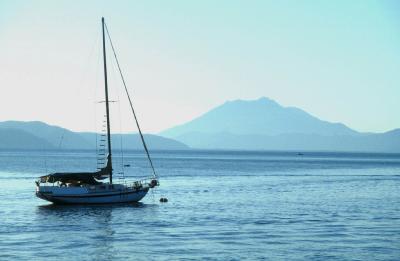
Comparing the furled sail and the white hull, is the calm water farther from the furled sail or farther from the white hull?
the furled sail

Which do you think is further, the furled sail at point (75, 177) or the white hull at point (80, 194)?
the furled sail at point (75, 177)

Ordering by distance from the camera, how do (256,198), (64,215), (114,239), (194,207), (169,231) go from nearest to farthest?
(114,239) < (169,231) < (64,215) < (194,207) < (256,198)

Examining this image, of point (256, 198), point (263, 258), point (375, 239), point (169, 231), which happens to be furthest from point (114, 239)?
point (256, 198)

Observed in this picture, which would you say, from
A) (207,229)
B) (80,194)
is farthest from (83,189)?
(207,229)

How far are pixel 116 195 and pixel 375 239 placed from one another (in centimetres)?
3124

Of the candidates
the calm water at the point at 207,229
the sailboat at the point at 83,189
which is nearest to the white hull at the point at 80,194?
the sailboat at the point at 83,189

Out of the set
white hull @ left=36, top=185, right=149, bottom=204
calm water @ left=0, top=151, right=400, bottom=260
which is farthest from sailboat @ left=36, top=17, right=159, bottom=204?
calm water @ left=0, top=151, right=400, bottom=260

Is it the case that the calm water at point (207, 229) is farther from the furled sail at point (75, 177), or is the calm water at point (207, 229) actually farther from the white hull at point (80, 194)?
the furled sail at point (75, 177)

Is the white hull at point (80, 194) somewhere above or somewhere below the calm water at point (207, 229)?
above

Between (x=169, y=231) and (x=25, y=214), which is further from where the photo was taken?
(x=25, y=214)

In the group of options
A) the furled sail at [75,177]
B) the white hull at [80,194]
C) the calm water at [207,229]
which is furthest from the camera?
the furled sail at [75,177]

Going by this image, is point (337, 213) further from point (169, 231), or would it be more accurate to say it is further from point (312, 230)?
point (169, 231)

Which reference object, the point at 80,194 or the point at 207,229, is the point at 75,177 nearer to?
the point at 80,194

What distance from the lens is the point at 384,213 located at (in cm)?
5953
